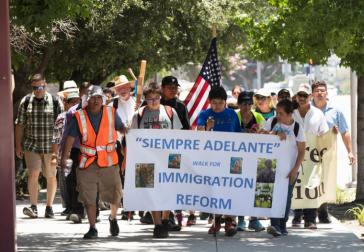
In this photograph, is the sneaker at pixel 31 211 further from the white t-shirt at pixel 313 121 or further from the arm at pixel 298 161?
the arm at pixel 298 161

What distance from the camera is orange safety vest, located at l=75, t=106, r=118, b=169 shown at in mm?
11984

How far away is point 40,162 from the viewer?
584 inches

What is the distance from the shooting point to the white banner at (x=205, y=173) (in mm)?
12109

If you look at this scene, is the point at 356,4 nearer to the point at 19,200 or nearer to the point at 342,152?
the point at 19,200

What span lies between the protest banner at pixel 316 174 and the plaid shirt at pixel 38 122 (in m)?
3.55

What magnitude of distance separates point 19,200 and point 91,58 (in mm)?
4394

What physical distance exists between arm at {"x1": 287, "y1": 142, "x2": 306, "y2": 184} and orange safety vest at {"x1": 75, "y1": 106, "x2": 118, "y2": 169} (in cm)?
201

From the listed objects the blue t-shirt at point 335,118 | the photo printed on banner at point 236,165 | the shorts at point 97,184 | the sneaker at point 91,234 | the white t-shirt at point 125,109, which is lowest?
the sneaker at point 91,234

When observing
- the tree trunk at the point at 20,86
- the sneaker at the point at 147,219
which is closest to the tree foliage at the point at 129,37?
the tree trunk at the point at 20,86

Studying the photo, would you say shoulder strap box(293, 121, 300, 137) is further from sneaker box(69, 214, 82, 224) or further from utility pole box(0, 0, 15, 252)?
utility pole box(0, 0, 15, 252)

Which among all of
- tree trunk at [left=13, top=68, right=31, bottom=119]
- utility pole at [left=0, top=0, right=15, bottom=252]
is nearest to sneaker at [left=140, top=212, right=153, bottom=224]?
utility pole at [left=0, top=0, right=15, bottom=252]

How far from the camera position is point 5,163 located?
328 inches

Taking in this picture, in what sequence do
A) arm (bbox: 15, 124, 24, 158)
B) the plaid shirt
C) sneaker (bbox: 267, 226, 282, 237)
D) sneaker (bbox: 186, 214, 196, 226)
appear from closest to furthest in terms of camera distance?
1. sneaker (bbox: 267, 226, 282, 237)
2. sneaker (bbox: 186, 214, 196, 226)
3. arm (bbox: 15, 124, 24, 158)
4. the plaid shirt

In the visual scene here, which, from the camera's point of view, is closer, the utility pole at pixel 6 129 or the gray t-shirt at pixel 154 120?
the utility pole at pixel 6 129
